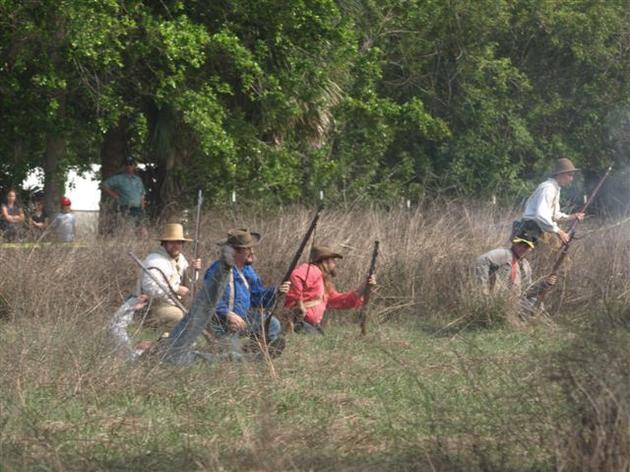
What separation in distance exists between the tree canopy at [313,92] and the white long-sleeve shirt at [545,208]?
504 cm

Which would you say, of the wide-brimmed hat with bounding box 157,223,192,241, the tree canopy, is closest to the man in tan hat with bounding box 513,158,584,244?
the wide-brimmed hat with bounding box 157,223,192,241

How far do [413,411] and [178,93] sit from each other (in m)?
11.3

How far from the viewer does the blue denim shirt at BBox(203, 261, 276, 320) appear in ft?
37.3

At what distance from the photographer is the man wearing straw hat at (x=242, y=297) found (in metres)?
11.1

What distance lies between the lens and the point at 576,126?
1153 inches

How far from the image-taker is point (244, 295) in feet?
38.2

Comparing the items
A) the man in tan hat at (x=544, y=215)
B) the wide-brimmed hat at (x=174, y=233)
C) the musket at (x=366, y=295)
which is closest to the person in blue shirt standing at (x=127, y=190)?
the man in tan hat at (x=544, y=215)

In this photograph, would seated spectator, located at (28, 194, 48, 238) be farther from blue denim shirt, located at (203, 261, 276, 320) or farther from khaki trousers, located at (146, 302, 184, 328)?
blue denim shirt, located at (203, 261, 276, 320)

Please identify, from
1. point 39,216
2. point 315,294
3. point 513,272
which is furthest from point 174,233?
point 39,216

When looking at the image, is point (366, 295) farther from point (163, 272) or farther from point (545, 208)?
point (545, 208)

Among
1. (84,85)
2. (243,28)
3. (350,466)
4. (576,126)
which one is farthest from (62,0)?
(576,126)

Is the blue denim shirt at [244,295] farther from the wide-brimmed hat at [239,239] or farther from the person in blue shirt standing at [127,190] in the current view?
the person in blue shirt standing at [127,190]

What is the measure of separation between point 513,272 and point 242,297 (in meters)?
3.80

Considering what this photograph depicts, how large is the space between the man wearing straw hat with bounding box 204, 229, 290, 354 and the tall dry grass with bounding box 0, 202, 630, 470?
976mm
